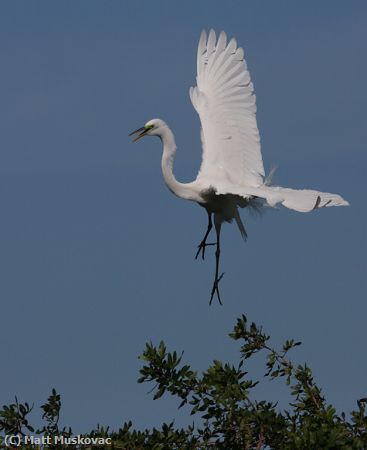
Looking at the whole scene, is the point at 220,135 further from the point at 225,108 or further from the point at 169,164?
the point at 169,164

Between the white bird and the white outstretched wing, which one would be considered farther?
the white outstretched wing

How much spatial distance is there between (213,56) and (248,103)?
0.76 m

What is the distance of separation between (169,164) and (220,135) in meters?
1.12

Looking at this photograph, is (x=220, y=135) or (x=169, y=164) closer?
(x=169, y=164)

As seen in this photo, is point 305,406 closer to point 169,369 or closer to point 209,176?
point 169,369

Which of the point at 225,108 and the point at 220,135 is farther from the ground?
the point at 225,108

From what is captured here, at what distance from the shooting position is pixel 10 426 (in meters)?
8.35

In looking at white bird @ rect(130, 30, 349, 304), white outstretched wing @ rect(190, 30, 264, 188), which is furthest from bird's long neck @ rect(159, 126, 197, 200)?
white outstretched wing @ rect(190, 30, 264, 188)

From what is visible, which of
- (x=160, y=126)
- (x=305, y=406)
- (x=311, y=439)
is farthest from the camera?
(x=160, y=126)

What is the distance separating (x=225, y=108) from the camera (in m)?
13.7

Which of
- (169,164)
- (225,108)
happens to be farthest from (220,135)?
(169,164)

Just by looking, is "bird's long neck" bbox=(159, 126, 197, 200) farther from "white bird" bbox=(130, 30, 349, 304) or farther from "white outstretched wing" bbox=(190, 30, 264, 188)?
"white outstretched wing" bbox=(190, 30, 264, 188)

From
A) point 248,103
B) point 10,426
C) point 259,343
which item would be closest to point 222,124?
point 248,103

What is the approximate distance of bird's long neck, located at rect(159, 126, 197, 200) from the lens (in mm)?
12672
